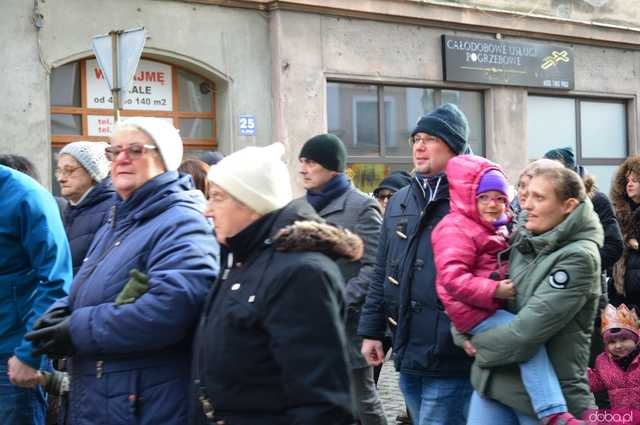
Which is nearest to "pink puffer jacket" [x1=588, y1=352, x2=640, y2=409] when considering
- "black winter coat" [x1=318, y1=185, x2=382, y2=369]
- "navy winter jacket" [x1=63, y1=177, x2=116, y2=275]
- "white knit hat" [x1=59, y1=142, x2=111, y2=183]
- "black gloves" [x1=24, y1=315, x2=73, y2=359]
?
"black winter coat" [x1=318, y1=185, x2=382, y2=369]

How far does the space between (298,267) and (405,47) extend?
42.1ft

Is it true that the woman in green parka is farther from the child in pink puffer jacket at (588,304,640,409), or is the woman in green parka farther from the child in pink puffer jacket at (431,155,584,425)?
the child in pink puffer jacket at (588,304,640,409)

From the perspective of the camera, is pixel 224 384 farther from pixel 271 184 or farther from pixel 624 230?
pixel 624 230

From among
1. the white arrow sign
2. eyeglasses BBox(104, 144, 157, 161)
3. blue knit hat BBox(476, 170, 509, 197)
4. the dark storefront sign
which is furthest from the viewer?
the dark storefront sign

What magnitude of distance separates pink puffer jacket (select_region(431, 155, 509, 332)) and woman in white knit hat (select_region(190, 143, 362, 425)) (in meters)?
1.33

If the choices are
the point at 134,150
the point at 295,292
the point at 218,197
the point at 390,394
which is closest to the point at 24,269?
the point at 134,150

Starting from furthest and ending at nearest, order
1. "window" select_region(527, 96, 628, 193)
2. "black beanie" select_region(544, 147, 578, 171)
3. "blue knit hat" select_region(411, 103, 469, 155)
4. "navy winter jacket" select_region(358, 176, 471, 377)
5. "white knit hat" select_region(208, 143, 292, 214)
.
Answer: "window" select_region(527, 96, 628, 193) → "black beanie" select_region(544, 147, 578, 171) → "blue knit hat" select_region(411, 103, 469, 155) → "navy winter jacket" select_region(358, 176, 471, 377) → "white knit hat" select_region(208, 143, 292, 214)

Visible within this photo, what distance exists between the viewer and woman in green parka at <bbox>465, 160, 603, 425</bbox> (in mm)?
4512

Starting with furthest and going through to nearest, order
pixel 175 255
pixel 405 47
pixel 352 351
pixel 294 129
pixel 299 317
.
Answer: pixel 405 47 < pixel 294 129 < pixel 352 351 < pixel 175 255 < pixel 299 317

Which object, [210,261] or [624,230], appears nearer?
[210,261]

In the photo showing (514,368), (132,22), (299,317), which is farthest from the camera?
(132,22)

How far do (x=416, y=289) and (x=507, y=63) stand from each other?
41.2ft

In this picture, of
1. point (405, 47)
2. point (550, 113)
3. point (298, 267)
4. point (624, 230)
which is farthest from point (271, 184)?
point (550, 113)

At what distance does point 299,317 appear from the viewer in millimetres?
3137
